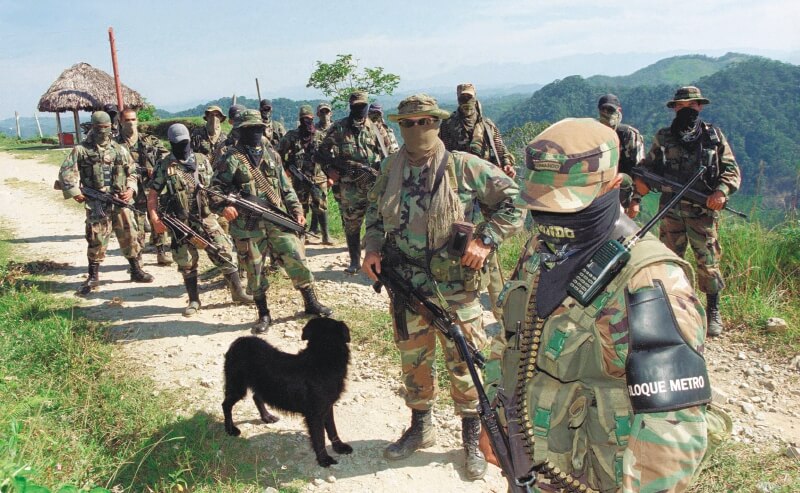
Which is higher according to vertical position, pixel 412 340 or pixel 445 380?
pixel 412 340

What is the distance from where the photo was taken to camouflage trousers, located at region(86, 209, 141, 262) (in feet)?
23.3

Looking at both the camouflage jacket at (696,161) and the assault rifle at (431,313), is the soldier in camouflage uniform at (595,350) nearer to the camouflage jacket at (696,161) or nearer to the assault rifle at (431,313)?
the assault rifle at (431,313)

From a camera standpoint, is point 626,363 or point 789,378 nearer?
point 626,363

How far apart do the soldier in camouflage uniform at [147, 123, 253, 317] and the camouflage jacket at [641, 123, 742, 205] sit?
15.6 ft

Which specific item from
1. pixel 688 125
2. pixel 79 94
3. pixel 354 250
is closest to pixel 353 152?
pixel 354 250

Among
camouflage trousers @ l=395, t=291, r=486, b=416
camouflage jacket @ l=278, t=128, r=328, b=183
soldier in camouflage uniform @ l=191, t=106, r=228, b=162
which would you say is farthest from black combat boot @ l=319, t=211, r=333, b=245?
camouflage trousers @ l=395, t=291, r=486, b=416

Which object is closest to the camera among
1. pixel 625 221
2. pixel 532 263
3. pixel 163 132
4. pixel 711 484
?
pixel 625 221

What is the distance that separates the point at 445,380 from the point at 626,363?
11.1ft

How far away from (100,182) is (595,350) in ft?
23.5

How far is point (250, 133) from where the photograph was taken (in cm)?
551

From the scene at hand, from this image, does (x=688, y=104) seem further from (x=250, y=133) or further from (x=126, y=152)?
(x=126, y=152)

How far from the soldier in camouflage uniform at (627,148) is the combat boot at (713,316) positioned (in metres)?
1.34

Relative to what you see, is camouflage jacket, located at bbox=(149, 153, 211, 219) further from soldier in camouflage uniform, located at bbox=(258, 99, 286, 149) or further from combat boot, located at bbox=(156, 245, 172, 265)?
soldier in camouflage uniform, located at bbox=(258, 99, 286, 149)

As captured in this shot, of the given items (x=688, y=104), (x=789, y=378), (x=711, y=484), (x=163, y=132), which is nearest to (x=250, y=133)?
(x=688, y=104)
